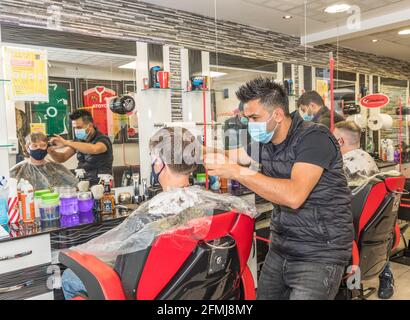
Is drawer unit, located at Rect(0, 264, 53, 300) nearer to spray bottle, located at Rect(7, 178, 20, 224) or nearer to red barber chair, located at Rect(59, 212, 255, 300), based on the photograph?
spray bottle, located at Rect(7, 178, 20, 224)

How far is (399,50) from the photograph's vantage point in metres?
4.97

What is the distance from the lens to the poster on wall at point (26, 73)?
7.27 ft

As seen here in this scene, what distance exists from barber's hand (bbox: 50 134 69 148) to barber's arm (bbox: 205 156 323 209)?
5.02 ft

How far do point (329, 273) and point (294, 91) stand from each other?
280 centimetres

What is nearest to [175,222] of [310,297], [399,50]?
[310,297]

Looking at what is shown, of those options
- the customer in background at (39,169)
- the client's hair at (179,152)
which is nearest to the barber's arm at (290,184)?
the client's hair at (179,152)

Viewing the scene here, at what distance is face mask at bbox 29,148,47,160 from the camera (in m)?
2.31

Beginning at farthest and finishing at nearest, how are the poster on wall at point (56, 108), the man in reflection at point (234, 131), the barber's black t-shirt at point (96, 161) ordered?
the man in reflection at point (234, 131) → the barber's black t-shirt at point (96, 161) → the poster on wall at point (56, 108)

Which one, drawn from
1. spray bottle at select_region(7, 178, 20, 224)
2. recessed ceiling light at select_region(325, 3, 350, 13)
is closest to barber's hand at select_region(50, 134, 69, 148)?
spray bottle at select_region(7, 178, 20, 224)

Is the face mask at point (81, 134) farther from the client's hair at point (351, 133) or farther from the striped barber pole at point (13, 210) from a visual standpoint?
the client's hair at point (351, 133)

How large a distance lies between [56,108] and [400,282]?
2978 mm

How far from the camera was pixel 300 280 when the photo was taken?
4.53 feet

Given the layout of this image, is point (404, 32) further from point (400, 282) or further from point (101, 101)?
point (101, 101)

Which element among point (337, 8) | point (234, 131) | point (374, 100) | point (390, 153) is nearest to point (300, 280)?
point (234, 131)
